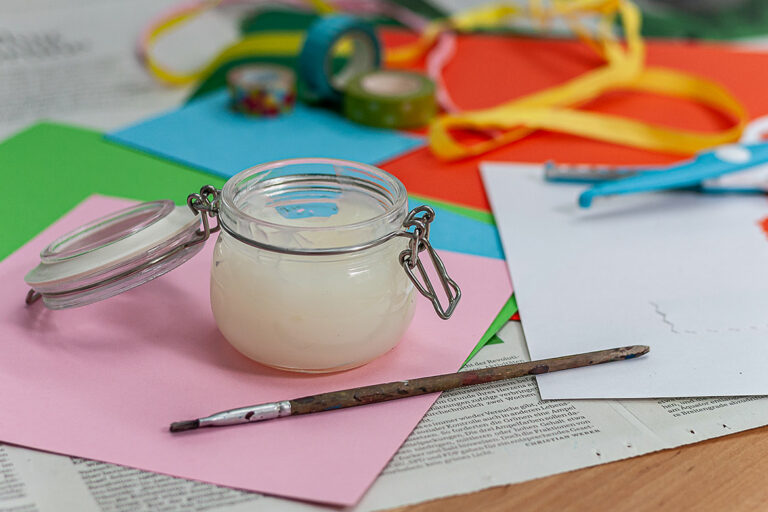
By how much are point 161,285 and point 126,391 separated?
6.4 inches

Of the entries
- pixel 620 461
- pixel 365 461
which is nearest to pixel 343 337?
pixel 365 461

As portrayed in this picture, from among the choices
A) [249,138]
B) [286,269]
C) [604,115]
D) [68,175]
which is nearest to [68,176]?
[68,175]

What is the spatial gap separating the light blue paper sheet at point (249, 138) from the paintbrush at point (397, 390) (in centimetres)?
52

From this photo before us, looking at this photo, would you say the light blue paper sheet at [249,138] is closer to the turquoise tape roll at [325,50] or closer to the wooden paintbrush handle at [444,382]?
the turquoise tape roll at [325,50]

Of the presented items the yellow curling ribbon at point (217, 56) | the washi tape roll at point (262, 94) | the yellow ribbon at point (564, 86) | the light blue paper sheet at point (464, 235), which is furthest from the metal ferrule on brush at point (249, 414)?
the yellow curling ribbon at point (217, 56)

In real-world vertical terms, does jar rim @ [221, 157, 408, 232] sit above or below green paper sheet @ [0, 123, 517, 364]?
below

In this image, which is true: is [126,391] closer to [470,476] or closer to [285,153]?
[470,476]

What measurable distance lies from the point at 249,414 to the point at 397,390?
118 millimetres

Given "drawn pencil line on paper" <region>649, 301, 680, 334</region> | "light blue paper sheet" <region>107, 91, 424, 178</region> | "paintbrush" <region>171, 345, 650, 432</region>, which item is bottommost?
"paintbrush" <region>171, 345, 650, 432</region>

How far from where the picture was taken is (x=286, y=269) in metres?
0.65

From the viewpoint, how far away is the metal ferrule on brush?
0.63m

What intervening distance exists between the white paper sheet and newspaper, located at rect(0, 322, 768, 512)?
23mm

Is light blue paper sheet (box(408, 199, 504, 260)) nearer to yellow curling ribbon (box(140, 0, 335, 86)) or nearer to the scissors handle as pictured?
the scissors handle

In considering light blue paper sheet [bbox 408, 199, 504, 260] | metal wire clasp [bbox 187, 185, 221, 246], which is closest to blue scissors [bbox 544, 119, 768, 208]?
light blue paper sheet [bbox 408, 199, 504, 260]
